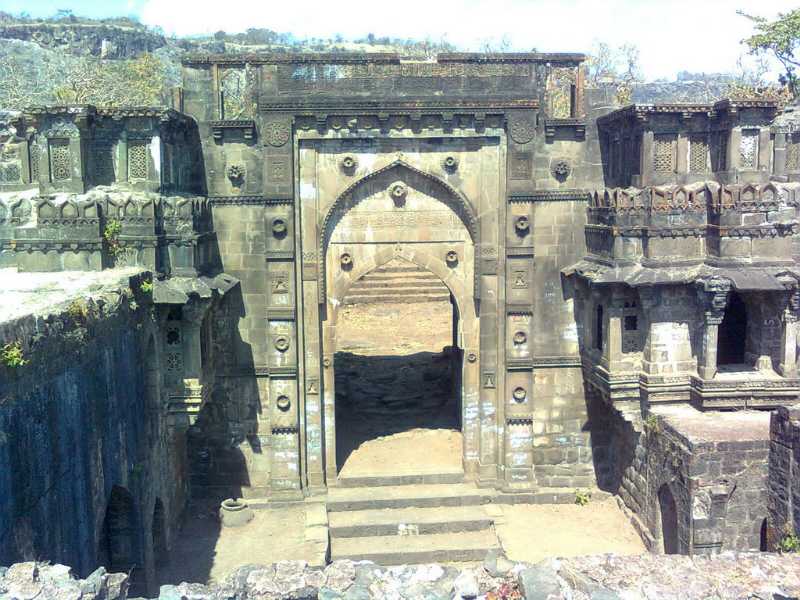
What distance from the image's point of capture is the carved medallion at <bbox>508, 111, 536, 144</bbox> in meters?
13.7

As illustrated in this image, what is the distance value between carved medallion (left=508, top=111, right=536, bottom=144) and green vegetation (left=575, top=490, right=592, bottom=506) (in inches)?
258

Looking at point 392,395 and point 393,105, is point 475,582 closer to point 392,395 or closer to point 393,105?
point 393,105

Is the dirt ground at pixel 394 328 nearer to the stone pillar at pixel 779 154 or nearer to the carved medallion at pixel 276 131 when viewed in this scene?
the carved medallion at pixel 276 131

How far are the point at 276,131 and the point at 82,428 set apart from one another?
679cm

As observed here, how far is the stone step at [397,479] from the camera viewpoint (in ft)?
47.7

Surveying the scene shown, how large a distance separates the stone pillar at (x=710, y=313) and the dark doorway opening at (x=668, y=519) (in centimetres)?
201

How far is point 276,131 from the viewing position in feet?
44.2

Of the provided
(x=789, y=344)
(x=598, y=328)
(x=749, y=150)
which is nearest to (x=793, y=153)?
(x=749, y=150)

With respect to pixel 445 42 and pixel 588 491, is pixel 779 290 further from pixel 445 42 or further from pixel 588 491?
pixel 445 42

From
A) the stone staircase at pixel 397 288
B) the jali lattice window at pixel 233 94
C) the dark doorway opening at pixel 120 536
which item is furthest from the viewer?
the stone staircase at pixel 397 288

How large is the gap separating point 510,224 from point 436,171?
1.64 metres

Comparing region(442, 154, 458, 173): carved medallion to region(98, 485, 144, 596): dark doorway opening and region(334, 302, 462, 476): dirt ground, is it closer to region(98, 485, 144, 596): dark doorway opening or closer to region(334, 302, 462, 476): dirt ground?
region(334, 302, 462, 476): dirt ground

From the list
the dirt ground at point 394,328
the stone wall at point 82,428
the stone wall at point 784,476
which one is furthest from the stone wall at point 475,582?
the dirt ground at point 394,328

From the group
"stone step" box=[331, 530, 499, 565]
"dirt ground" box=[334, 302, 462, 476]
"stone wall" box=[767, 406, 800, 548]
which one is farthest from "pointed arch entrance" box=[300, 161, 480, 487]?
"stone wall" box=[767, 406, 800, 548]
